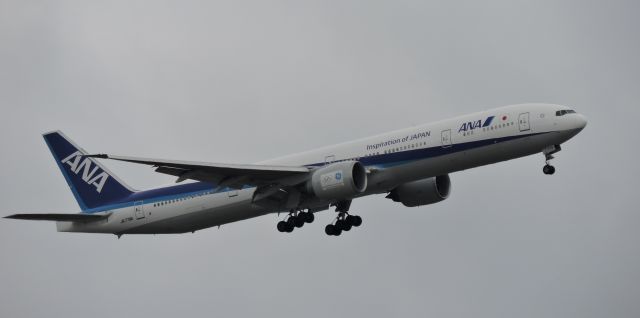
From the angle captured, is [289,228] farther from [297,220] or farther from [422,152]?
[422,152]

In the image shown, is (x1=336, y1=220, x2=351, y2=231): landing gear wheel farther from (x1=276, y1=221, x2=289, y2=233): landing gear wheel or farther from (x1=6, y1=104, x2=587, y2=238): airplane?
(x1=276, y1=221, x2=289, y2=233): landing gear wheel

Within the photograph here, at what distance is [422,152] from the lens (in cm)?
4409

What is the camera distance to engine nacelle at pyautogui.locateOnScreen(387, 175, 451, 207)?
169 feet

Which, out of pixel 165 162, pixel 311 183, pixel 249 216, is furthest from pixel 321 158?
pixel 165 162

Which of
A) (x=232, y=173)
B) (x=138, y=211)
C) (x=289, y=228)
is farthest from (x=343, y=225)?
(x=138, y=211)

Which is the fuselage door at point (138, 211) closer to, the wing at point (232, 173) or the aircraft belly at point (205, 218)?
the aircraft belly at point (205, 218)

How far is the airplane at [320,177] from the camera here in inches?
1686

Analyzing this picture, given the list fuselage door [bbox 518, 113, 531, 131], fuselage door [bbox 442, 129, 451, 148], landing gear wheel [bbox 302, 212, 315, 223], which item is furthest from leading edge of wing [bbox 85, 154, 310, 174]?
fuselage door [bbox 518, 113, 531, 131]

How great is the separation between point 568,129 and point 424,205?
12099mm

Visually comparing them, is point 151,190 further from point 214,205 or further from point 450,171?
point 450,171

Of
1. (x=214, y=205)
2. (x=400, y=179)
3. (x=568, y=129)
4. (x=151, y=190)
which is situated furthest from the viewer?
→ (x=151, y=190)

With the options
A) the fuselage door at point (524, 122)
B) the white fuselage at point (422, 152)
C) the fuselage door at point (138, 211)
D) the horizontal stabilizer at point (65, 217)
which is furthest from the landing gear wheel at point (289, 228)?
the fuselage door at point (524, 122)

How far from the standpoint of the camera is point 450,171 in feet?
146

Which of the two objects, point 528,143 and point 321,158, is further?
point 321,158
